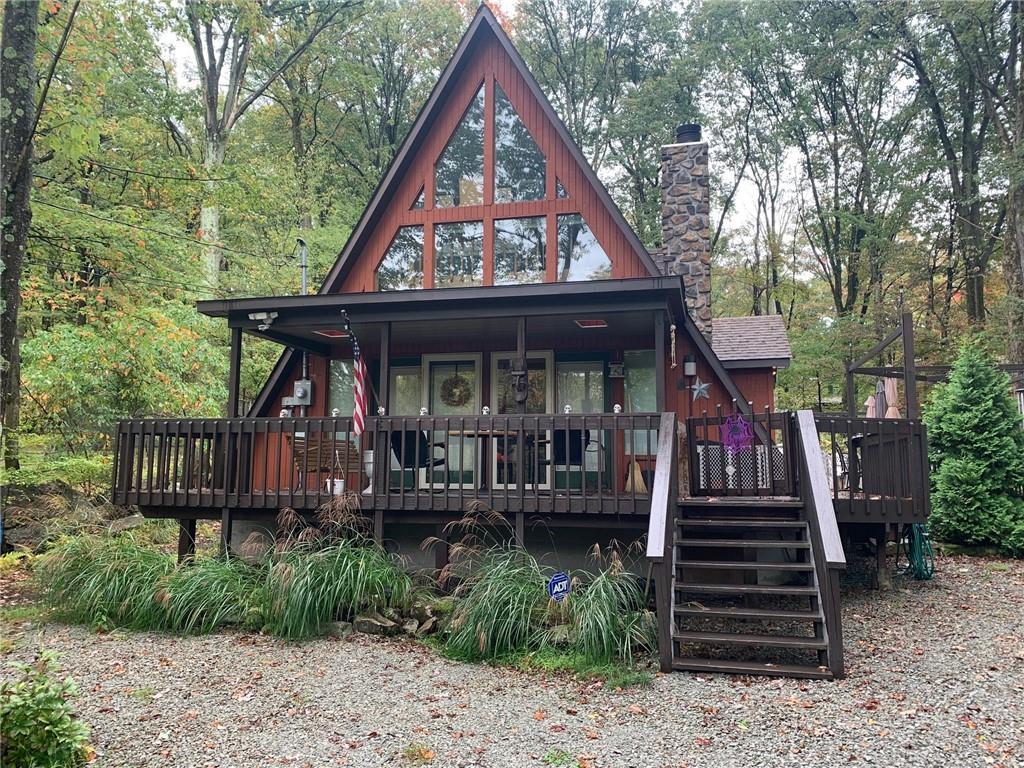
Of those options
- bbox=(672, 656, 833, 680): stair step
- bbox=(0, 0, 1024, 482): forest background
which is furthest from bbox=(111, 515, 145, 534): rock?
bbox=(672, 656, 833, 680): stair step

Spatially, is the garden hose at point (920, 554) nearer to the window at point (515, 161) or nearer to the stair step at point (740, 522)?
the stair step at point (740, 522)

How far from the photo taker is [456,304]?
28.6 ft

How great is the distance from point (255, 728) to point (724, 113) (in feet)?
81.7

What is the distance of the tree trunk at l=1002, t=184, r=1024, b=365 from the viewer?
16.1 metres

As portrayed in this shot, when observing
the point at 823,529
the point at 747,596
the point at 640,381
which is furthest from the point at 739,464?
the point at 640,381

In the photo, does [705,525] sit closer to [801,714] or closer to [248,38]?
[801,714]

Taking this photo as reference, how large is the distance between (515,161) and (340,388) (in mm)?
4622

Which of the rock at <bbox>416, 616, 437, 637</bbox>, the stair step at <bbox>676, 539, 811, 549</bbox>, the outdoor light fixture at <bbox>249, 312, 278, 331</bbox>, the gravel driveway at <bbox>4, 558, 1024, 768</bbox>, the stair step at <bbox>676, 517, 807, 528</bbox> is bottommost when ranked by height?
the gravel driveway at <bbox>4, 558, 1024, 768</bbox>

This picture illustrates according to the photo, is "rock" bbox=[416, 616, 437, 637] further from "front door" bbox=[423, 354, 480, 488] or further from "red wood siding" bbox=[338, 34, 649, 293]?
"red wood siding" bbox=[338, 34, 649, 293]

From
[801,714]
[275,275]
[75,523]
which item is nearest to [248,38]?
[275,275]

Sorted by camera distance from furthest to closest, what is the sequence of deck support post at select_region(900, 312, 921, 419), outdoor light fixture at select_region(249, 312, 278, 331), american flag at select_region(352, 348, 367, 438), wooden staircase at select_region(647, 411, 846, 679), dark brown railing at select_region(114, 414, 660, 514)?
deck support post at select_region(900, 312, 921, 419) → outdoor light fixture at select_region(249, 312, 278, 331) → american flag at select_region(352, 348, 367, 438) → dark brown railing at select_region(114, 414, 660, 514) → wooden staircase at select_region(647, 411, 846, 679)

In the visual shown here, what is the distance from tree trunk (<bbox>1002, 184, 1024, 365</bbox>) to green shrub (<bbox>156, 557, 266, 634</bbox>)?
17.1 m

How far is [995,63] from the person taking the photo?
1870 centimetres

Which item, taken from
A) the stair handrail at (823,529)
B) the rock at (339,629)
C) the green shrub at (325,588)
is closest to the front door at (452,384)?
the green shrub at (325,588)
